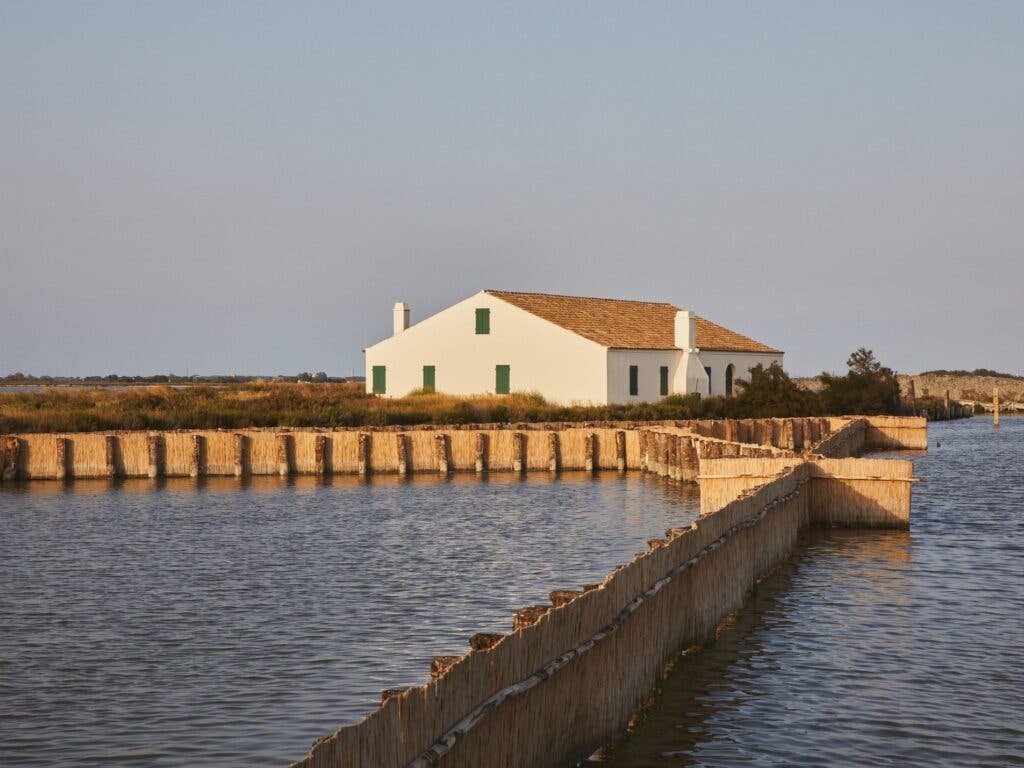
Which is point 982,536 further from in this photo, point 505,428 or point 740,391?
point 740,391

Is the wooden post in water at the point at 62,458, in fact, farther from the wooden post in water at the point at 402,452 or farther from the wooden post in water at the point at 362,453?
the wooden post in water at the point at 402,452

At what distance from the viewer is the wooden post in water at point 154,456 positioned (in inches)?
1566

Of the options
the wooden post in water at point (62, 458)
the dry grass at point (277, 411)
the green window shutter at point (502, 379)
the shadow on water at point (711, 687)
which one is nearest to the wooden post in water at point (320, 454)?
the dry grass at point (277, 411)

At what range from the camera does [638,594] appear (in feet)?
39.1

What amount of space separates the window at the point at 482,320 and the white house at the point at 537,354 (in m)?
0.04

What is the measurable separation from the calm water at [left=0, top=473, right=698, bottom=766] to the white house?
1773 cm

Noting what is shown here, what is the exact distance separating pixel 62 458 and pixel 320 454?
7.46 m

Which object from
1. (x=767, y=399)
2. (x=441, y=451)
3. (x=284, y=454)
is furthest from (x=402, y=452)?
(x=767, y=399)

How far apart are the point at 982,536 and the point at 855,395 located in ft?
140

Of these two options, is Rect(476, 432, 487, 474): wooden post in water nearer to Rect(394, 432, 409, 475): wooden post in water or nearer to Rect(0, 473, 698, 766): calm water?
Rect(394, 432, 409, 475): wooden post in water

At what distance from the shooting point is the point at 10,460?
130 ft

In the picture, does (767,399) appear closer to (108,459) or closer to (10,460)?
(108,459)

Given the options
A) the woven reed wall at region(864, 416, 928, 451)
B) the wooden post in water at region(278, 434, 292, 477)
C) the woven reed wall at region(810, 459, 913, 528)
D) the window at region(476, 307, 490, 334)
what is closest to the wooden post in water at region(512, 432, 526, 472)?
the wooden post in water at region(278, 434, 292, 477)

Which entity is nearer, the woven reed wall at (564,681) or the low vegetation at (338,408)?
the woven reed wall at (564,681)
